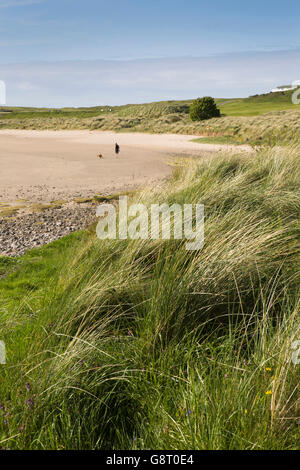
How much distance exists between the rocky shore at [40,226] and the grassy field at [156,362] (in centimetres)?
283

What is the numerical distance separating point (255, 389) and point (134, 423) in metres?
0.68

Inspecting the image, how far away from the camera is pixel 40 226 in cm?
775

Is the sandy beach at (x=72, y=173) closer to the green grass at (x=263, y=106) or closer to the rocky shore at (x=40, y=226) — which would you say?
the rocky shore at (x=40, y=226)

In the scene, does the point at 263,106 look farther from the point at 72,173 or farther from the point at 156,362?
the point at 156,362

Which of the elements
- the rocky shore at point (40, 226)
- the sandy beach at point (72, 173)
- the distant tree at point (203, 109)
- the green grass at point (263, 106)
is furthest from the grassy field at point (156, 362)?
the green grass at point (263, 106)

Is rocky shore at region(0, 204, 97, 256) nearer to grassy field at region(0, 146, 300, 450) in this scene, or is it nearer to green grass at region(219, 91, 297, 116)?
grassy field at region(0, 146, 300, 450)

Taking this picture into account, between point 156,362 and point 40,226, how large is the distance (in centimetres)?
582

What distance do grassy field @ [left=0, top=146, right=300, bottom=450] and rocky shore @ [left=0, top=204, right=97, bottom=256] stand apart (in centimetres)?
283

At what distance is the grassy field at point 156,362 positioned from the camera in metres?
1.91

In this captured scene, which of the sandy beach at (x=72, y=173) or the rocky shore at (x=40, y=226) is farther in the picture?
the sandy beach at (x=72, y=173)

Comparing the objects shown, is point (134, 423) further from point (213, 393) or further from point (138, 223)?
point (138, 223)
